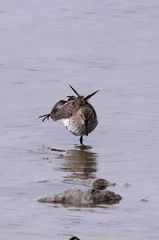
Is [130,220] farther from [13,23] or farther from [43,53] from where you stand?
[13,23]

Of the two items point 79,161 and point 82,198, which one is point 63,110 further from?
point 82,198

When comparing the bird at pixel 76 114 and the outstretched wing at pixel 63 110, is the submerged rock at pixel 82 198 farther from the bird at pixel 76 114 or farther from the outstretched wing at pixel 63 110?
the outstretched wing at pixel 63 110

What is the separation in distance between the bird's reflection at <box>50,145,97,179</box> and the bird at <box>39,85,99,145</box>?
398 mm

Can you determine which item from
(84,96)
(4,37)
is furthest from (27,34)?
(84,96)

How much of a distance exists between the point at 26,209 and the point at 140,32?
31.1 feet

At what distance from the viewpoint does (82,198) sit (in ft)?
28.9

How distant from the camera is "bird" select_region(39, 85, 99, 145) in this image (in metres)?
12.6

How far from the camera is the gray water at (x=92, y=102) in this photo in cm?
845

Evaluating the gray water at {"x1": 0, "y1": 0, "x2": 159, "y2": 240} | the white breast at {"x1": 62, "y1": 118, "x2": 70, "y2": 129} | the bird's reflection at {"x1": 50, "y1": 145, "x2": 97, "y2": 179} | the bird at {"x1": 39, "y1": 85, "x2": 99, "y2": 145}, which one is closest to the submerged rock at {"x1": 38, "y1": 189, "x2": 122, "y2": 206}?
the gray water at {"x1": 0, "y1": 0, "x2": 159, "y2": 240}

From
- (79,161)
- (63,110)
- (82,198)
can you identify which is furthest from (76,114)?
(82,198)

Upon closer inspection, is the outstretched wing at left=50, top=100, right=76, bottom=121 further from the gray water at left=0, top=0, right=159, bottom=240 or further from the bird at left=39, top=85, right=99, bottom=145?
the gray water at left=0, top=0, right=159, bottom=240

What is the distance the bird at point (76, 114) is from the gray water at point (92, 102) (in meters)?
0.14

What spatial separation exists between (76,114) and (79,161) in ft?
5.76

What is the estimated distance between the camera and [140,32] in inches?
700
